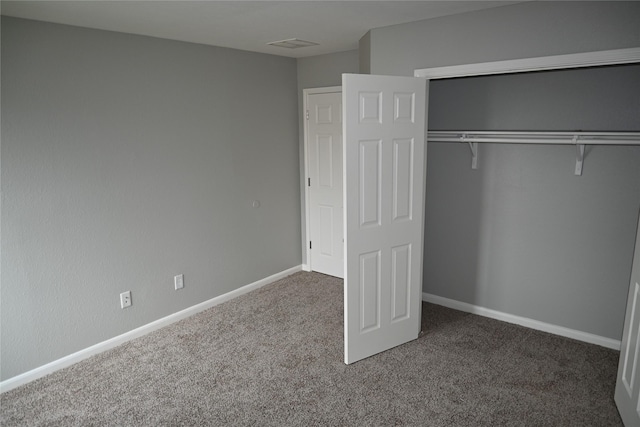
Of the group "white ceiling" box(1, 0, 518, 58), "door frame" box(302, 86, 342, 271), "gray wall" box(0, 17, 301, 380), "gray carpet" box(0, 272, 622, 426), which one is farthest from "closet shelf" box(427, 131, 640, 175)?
"gray wall" box(0, 17, 301, 380)

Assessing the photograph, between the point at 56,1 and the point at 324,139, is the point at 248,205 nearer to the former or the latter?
the point at 324,139

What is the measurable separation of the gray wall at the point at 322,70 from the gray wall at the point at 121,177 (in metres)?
0.18

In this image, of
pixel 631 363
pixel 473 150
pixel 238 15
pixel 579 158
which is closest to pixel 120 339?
pixel 238 15

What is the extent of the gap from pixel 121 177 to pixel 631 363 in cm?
362

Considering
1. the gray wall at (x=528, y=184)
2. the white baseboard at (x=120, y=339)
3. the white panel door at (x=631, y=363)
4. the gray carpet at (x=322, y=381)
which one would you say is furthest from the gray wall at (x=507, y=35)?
the white baseboard at (x=120, y=339)

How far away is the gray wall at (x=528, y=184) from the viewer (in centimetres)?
279

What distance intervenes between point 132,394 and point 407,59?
3081mm

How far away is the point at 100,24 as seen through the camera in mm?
3070

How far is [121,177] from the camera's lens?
3447 millimetres

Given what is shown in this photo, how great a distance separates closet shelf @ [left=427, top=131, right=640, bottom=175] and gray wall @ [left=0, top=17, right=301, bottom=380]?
6.30ft

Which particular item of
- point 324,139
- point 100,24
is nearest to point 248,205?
point 324,139

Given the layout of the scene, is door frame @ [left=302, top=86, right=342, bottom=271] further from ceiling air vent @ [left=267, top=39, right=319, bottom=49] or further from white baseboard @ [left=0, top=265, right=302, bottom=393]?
ceiling air vent @ [left=267, top=39, right=319, bottom=49]

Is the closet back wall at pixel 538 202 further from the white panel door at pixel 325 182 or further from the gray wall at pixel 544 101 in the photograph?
the white panel door at pixel 325 182

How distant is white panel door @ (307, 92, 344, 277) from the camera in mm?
4703
